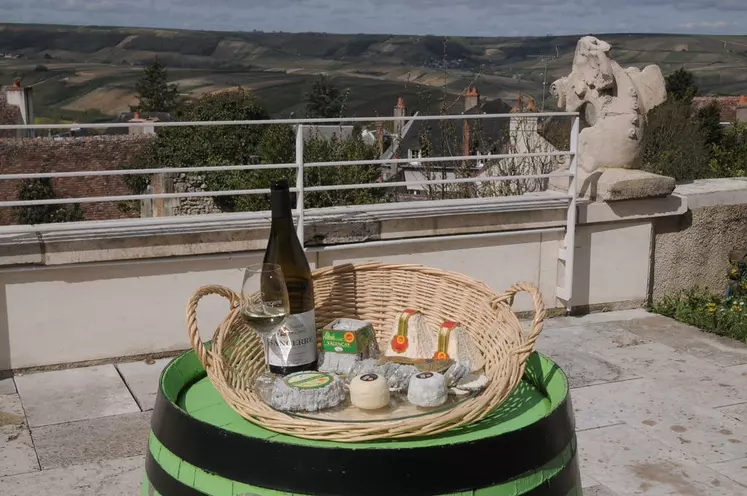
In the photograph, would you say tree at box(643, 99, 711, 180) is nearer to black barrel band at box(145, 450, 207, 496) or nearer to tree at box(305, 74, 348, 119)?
black barrel band at box(145, 450, 207, 496)

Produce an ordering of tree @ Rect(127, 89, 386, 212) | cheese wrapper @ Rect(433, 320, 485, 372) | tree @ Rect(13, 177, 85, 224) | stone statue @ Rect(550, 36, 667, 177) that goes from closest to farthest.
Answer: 1. cheese wrapper @ Rect(433, 320, 485, 372)
2. stone statue @ Rect(550, 36, 667, 177)
3. tree @ Rect(127, 89, 386, 212)
4. tree @ Rect(13, 177, 85, 224)

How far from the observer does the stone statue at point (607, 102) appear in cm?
575

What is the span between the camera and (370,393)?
182 centimetres

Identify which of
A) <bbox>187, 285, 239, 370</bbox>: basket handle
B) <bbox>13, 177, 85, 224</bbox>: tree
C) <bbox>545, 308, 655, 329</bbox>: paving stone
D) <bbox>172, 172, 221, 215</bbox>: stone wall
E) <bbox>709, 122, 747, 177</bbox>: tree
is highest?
<bbox>187, 285, 239, 370</bbox>: basket handle

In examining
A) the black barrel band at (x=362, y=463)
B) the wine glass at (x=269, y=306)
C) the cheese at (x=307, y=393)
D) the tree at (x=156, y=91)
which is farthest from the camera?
the tree at (x=156, y=91)

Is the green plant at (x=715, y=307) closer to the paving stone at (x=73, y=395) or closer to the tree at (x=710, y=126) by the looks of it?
the paving stone at (x=73, y=395)

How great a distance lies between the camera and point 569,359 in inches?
196

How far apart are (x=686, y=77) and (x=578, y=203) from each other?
1696 inches

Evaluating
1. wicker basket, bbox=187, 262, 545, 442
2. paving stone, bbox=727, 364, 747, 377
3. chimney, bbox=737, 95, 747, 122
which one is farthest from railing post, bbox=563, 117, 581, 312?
chimney, bbox=737, 95, 747, 122

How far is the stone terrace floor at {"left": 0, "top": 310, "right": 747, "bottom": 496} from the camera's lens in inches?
137

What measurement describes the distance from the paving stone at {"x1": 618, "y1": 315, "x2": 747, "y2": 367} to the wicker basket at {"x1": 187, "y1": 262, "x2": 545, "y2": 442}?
3.16 meters

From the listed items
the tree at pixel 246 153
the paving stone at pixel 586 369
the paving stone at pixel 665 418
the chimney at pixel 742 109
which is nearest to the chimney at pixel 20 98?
the tree at pixel 246 153

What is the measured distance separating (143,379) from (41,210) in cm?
3193

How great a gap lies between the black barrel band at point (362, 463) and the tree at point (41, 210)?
105ft
